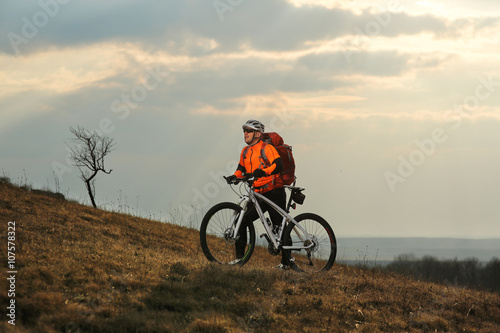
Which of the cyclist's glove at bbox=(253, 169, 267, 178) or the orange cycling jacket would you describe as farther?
the orange cycling jacket

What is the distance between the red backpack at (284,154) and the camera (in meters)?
10.6

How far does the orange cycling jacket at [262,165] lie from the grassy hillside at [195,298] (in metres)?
1.80

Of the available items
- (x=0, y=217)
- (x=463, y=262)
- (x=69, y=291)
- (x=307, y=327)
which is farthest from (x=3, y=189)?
(x=463, y=262)

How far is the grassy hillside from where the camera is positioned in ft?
24.0

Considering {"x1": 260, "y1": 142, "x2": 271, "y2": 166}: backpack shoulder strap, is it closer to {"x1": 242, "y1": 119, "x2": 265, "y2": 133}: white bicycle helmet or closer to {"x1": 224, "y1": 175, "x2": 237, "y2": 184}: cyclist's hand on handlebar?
{"x1": 242, "y1": 119, "x2": 265, "y2": 133}: white bicycle helmet

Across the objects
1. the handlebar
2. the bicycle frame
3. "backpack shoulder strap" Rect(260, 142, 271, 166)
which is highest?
"backpack shoulder strap" Rect(260, 142, 271, 166)

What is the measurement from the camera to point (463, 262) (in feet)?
288

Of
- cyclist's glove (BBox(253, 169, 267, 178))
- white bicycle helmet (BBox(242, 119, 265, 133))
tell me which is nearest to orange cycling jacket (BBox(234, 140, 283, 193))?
cyclist's glove (BBox(253, 169, 267, 178))

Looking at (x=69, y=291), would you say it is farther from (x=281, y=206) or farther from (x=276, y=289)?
(x=281, y=206)

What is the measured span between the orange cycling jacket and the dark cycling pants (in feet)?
0.57

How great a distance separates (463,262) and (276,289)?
88.3m

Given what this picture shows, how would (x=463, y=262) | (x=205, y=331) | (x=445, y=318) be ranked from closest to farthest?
(x=205, y=331) → (x=445, y=318) → (x=463, y=262)

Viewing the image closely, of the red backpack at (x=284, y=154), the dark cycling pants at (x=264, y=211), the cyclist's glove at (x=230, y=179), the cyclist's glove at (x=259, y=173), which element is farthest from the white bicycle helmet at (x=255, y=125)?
the dark cycling pants at (x=264, y=211)

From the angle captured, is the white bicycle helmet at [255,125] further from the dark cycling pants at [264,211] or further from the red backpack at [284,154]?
the dark cycling pants at [264,211]
